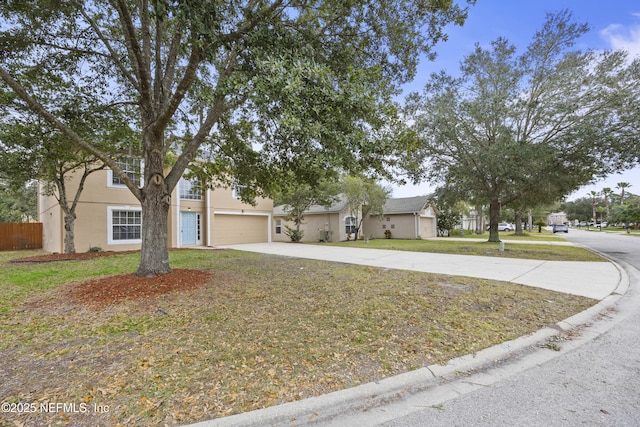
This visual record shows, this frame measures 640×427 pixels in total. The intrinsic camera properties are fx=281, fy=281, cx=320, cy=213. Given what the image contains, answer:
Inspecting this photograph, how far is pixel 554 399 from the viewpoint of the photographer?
2.51m

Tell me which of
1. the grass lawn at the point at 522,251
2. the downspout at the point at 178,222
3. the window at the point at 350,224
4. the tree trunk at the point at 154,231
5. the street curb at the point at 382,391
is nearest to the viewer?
the street curb at the point at 382,391

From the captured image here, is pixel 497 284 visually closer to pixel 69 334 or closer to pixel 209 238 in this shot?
pixel 69 334

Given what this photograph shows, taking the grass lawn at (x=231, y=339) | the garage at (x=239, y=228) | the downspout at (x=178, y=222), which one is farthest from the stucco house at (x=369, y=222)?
the grass lawn at (x=231, y=339)

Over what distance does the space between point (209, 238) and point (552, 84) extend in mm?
19697

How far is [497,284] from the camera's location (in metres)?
6.49

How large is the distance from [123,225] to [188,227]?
3.37m

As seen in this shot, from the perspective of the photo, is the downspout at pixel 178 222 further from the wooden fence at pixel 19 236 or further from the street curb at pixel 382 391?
the street curb at pixel 382 391

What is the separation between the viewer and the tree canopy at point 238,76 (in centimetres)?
429

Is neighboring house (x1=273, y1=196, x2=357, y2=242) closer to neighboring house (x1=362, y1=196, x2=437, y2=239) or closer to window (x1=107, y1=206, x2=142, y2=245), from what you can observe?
neighboring house (x1=362, y1=196, x2=437, y2=239)

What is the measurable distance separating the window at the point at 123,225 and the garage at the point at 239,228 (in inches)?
165

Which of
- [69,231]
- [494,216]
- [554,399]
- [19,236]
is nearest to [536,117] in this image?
[494,216]

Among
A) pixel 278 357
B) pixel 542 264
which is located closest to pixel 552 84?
pixel 542 264

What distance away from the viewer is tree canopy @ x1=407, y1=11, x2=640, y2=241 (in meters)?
11.6

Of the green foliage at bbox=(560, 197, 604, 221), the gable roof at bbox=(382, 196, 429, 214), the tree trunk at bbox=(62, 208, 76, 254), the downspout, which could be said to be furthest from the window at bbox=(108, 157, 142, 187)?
the green foliage at bbox=(560, 197, 604, 221)
